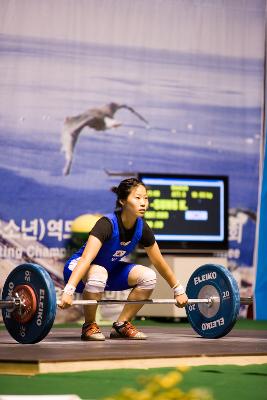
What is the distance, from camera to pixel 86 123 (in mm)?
8594

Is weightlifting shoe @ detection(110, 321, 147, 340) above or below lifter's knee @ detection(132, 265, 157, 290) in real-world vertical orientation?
below

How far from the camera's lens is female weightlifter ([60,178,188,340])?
208 inches

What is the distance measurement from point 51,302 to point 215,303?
1191 millimetres

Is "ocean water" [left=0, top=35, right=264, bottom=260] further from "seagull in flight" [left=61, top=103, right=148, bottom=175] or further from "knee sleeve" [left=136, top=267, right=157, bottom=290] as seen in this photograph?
"knee sleeve" [left=136, top=267, right=157, bottom=290]

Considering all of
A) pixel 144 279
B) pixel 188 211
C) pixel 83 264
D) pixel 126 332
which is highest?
pixel 188 211

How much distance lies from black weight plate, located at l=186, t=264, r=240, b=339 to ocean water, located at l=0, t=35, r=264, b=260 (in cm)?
291

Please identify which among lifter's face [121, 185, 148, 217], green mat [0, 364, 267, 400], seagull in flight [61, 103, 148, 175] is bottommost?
green mat [0, 364, 267, 400]

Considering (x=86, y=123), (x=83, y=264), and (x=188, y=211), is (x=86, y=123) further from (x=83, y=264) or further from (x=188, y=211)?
(x=83, y=264)

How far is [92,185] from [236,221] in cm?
153

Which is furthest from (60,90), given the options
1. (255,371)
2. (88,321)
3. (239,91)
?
(255,371)

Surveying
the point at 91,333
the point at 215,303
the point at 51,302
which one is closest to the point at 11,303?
the point at 51,302

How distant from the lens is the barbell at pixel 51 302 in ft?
15.9

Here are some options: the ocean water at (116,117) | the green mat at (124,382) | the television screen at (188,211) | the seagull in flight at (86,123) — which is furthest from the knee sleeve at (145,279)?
the seagull in flight at (86,123)

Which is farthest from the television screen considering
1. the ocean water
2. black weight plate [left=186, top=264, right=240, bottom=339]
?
black weight plate [left=186, top=264, right=240, bottom=339]
